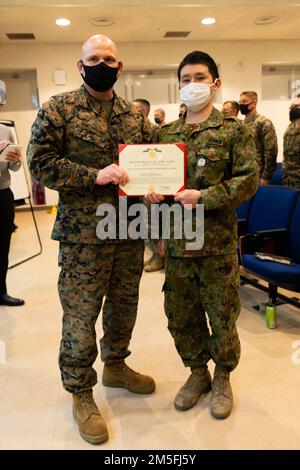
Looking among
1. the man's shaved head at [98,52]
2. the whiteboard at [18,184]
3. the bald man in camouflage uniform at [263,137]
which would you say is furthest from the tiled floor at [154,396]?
the whiteboard at [18,184]

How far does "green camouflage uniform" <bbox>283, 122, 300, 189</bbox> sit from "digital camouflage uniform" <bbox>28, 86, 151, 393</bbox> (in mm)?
2309

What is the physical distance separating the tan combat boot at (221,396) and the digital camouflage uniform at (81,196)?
0.55 meters

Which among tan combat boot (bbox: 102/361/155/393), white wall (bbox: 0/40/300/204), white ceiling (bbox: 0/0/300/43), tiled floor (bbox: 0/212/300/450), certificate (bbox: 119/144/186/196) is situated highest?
white ceiling (bbox: 0/0/300/43)

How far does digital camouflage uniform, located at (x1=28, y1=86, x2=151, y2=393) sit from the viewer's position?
1.63m

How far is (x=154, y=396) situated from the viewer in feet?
6.79

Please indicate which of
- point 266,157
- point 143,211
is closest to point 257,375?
point 143,211

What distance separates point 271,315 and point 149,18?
17.6ft

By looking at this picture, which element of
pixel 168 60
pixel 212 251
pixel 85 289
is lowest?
pixel 85 289

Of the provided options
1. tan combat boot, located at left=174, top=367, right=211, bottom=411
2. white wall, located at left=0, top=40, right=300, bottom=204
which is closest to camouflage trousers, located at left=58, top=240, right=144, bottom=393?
tan combat boot, located at left=174, top=367, right=211, bottom=411

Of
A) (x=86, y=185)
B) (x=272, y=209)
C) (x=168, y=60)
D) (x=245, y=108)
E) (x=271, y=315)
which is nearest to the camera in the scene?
(x=86, y=185)

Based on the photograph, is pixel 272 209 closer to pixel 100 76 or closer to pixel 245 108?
pixel 245 108

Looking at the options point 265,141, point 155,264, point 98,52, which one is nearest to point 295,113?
point 265,141

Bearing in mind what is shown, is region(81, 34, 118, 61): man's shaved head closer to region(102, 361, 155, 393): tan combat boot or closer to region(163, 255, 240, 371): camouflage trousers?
region(163, 255, 240, 371): camouflage trousers

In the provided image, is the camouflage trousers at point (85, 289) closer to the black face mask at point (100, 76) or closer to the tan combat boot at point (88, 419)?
the tan combat boot at point (88, 419)
